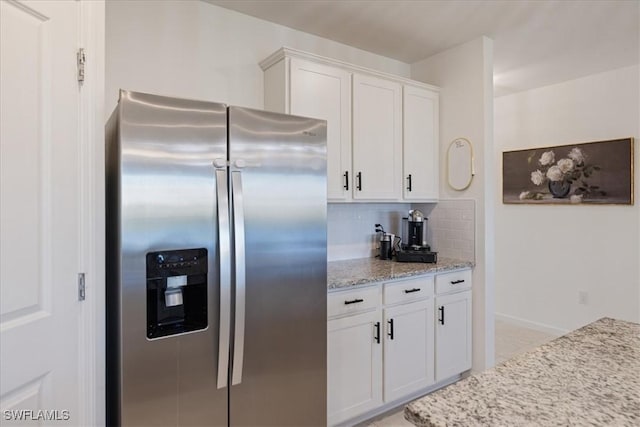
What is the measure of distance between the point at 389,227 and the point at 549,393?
94.5 inches

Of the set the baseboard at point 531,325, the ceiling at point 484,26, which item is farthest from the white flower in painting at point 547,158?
the baseboard at point 531,325

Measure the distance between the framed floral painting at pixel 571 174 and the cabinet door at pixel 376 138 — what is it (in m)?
2.00

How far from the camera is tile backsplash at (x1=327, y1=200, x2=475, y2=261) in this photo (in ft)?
9.50

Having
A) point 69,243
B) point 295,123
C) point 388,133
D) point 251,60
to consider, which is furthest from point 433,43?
point 69,243

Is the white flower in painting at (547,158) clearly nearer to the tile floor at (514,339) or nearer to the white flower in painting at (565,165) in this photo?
the white flower in painting at (565,165)

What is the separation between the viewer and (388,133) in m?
2.81

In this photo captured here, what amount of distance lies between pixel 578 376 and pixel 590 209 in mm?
3354

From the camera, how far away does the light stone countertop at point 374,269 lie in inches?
86.1

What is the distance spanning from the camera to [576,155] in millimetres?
3658

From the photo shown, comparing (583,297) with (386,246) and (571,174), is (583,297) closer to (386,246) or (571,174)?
(571,174)

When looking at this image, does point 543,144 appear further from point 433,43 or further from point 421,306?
point 421,306

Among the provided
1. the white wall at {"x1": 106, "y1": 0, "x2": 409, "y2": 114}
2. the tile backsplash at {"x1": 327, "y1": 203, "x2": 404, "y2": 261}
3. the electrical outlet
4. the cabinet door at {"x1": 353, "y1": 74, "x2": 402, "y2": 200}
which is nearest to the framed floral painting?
the electrical outlet

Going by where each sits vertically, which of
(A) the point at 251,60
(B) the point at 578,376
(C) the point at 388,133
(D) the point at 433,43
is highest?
(D) the point at 433,43

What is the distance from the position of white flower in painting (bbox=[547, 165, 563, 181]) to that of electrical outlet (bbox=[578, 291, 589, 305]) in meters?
1.16
